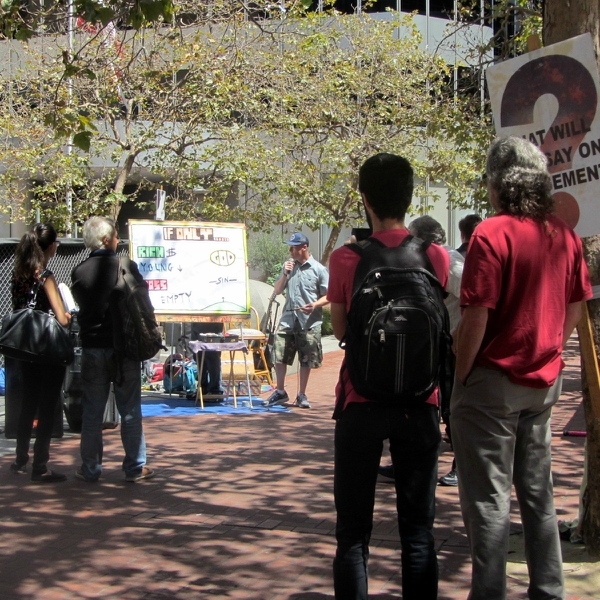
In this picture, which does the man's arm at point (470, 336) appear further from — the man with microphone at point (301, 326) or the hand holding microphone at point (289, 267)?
the hand holding microphone at point (289, 267)

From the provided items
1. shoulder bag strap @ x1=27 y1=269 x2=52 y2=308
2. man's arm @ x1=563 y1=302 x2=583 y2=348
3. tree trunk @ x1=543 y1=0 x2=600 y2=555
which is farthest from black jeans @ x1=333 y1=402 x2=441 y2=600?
shoulder bag strap @ x1=27 y1=269 x2=52 y2=308

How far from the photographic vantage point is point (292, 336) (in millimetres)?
9992

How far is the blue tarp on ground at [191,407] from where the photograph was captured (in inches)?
383

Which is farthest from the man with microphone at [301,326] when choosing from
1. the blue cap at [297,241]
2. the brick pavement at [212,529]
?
the brick pavement at [212,529]

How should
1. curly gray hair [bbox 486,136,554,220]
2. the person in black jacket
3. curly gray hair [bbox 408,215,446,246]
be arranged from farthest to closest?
the person in black jacket
curly gray hair [bbox 408,215,446,246]
curly gray hair [bbox 486,136,554,220]

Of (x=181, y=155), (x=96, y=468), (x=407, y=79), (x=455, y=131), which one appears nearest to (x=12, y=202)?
(x=181, y=155)

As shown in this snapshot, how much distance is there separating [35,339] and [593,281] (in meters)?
3.99

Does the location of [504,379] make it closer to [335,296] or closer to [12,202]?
[335,296]

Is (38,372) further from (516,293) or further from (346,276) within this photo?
(516,293)

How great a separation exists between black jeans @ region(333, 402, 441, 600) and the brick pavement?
0.93 meters

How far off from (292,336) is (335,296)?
21.9 ft

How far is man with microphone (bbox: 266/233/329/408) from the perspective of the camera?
9.88 metres

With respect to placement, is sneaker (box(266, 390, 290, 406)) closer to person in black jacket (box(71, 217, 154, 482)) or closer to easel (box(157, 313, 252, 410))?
easel (box(157, 313, 252, 410))

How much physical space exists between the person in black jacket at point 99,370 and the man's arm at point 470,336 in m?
3.50
